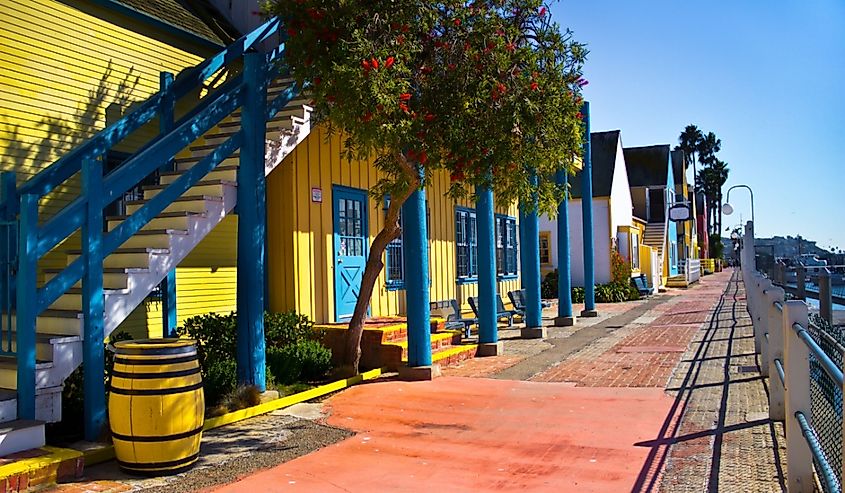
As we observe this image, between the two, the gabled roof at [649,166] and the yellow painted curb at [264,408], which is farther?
the gabled roof at [649,166]

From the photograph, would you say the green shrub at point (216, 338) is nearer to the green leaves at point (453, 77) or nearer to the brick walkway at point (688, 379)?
the green leaves at point (453, 77)

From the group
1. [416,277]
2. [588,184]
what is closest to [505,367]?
[416,277]

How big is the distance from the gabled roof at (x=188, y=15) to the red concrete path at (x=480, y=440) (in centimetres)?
557

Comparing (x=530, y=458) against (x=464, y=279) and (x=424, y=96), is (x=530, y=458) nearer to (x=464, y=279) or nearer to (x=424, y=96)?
(x=424, y=96)

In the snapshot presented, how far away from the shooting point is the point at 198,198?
27.3ft

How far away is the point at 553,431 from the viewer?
7242 mm

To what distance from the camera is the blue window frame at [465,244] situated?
17531 millimetres

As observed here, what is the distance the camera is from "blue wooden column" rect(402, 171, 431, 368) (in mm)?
10070

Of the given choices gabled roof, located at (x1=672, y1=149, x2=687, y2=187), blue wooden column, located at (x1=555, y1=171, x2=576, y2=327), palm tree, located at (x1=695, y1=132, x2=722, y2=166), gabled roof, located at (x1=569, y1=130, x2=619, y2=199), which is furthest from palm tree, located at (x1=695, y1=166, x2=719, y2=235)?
blue wooden column, located at (x1=555, y1=171, x2=576, y2=327)

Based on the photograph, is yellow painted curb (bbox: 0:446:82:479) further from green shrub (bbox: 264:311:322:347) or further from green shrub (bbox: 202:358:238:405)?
green shrub (bbox: 264:311:322:347)

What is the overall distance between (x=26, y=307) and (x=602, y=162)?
28757 mm

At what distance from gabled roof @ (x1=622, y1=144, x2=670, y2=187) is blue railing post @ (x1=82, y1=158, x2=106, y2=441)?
1615 inches

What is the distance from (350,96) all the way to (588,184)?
1277 cm

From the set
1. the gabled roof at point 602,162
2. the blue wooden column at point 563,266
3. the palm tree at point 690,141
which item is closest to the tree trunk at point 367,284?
the blue wooden column at point 563,266
